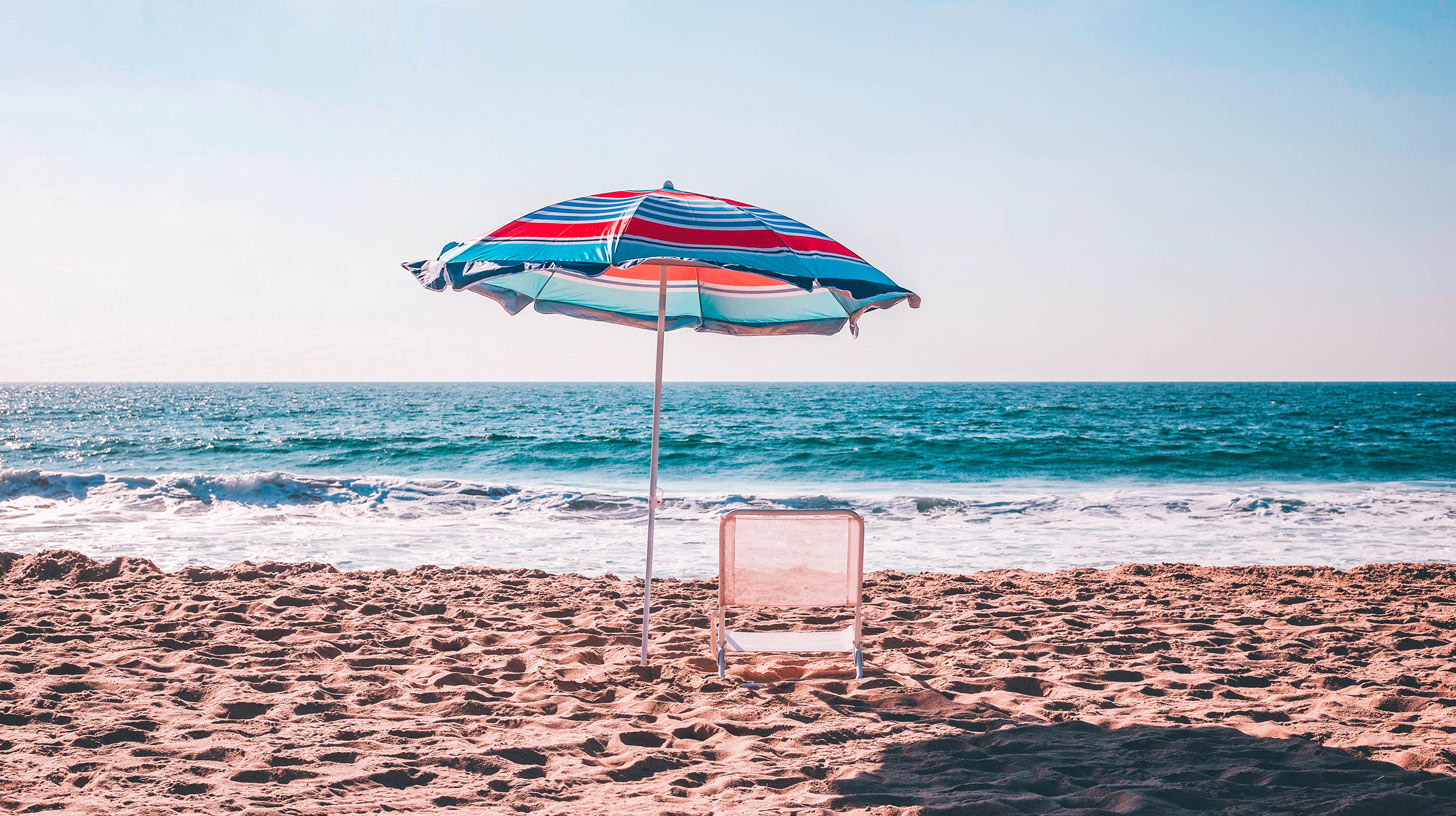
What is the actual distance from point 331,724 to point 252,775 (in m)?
0.56

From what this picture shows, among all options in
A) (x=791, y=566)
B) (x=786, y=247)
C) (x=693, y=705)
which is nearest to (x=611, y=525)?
(x=791, y=566)

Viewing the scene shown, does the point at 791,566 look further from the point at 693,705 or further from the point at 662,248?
the point at 662,248

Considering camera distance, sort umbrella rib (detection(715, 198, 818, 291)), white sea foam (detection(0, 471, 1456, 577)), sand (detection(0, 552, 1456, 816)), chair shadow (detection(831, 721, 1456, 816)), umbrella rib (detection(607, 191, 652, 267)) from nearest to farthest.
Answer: chair shadow (detection(831, 721, 1456, 816)), sand (detection(0, 552, 1456, 816)), umbrella rib (detection(607, 191, 652, 267)), umbrella rib (detection(715, 198, 818, 291)), white sea foam (detection(0, 471, 1456, 577))

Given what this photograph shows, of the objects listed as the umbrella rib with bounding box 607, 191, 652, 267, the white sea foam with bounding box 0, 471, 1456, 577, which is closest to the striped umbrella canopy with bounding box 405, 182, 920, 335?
the umbrella rib with bounding box 607, 191, 652, 267

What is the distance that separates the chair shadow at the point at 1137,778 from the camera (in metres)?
2.64

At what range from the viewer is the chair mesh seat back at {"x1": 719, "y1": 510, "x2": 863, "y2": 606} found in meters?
4.27

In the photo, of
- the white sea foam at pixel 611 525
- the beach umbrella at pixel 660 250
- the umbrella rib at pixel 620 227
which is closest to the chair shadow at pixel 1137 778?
the beach umbrella at pixel 660 250

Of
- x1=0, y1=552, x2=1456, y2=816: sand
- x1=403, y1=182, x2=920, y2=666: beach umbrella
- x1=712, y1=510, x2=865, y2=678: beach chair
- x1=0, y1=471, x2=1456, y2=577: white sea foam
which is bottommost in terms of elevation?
x1=0, y1=471, x2=1456, y2=577: white sea foam

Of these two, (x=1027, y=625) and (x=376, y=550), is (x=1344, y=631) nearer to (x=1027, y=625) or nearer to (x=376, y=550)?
(x=1027, y=625)

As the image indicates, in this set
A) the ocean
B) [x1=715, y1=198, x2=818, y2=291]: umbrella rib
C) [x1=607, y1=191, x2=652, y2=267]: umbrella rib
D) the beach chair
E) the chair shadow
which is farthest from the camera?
the ocean

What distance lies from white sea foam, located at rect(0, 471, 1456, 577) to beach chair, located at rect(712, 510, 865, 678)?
3322 millimetres

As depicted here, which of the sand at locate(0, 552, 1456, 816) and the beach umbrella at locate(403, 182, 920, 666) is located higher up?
the beach umbrella at locate(403, 182, 920, 666)

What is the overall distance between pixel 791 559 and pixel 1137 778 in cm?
182

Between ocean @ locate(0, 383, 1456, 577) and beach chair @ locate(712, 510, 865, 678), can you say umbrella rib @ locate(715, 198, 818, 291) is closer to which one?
beach chair @ locate(712, 510, 865, 678)
